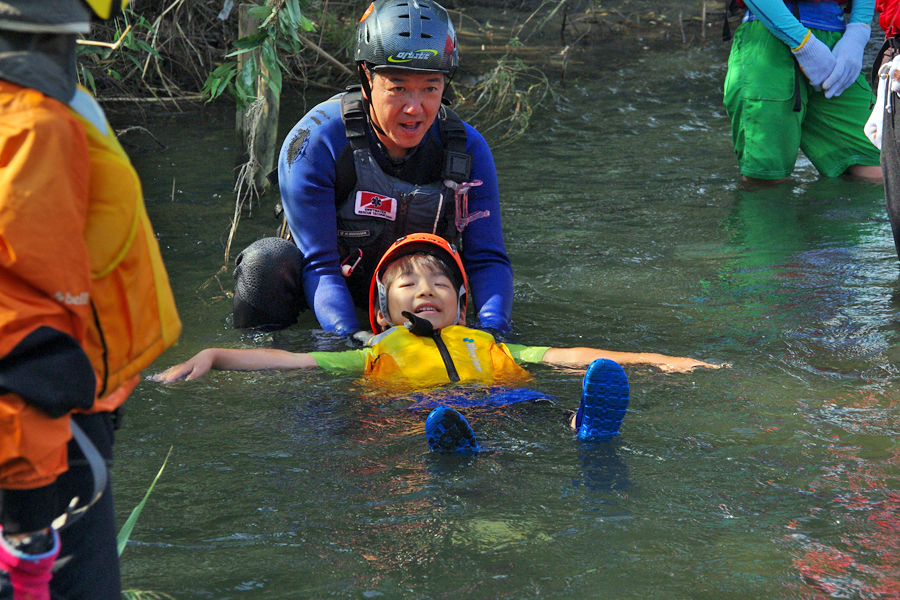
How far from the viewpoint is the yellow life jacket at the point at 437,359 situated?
3.86 metres

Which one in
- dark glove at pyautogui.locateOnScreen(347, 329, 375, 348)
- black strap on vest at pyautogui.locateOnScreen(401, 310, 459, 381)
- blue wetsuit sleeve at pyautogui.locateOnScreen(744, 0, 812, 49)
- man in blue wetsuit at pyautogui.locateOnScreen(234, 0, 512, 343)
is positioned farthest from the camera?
blue wetsuit sleeve at pyautogui.locateOnScreen(744, 0, 812, 49)

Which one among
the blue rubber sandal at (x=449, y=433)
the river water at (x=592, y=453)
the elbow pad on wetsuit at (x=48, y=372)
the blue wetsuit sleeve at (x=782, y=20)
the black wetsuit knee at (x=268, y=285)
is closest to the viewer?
the elbow pad on wetsuit at (x=48, y=372)

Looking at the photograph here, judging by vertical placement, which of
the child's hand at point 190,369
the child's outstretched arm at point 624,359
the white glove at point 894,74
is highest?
the white glove at point 894,74

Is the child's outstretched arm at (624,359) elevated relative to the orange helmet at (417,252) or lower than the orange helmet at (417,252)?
lower

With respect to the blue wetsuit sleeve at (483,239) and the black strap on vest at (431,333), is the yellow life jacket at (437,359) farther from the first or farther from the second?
the blue wetsuit sleeve at (483,239)

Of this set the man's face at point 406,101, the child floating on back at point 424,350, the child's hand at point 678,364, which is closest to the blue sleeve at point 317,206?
the child floating on back at point 424,350

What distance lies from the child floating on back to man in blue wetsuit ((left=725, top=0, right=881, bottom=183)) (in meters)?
3.22

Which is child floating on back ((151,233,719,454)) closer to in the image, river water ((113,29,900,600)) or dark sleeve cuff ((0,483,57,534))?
river water ((113,29,900,600))

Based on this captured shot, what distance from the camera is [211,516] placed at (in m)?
2.85

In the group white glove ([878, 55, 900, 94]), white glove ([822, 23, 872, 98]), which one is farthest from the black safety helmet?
white glove ([822, 23, 872, 98])

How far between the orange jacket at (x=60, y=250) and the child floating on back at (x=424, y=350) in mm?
1627

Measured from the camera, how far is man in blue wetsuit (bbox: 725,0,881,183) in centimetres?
627

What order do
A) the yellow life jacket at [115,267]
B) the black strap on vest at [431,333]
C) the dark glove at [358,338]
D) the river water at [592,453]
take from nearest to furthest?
the yellow life jacket at [115,267] < the river water at [592,453] < the black strap on vest at [431,333] < the dark glove at [358,338]

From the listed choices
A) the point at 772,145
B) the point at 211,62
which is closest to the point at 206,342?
the point at 772,145
